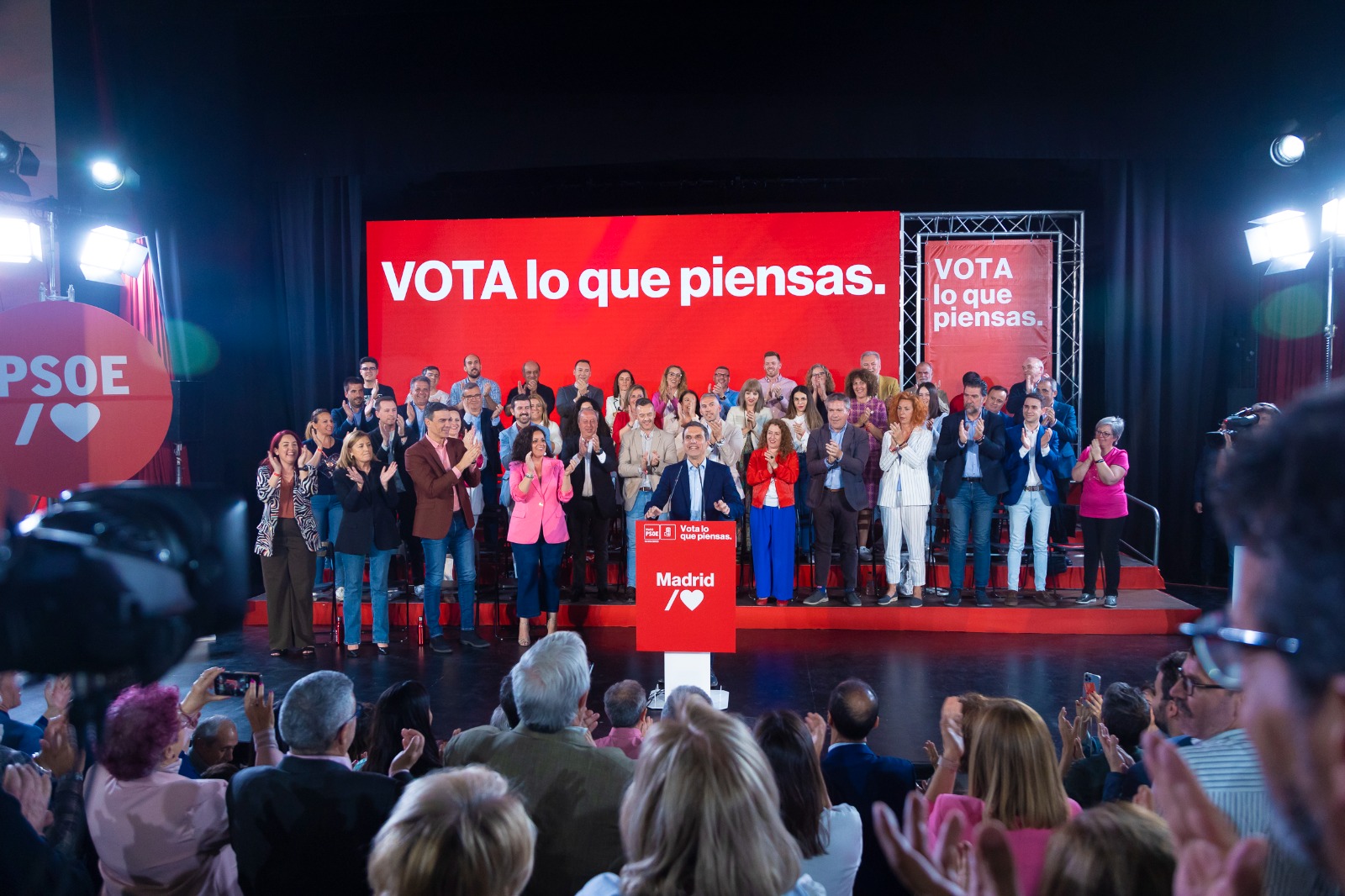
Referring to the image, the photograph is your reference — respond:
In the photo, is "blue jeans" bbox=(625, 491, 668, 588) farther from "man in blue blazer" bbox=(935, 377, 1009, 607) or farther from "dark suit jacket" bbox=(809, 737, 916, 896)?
"dark suit jacket" bbox=(809, 737, 916, 896)

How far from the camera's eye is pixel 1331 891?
86 cm

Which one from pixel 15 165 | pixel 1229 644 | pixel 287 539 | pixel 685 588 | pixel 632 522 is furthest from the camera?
pixel 632 522

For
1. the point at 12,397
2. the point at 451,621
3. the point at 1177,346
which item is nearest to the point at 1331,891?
A: the point at 12,397

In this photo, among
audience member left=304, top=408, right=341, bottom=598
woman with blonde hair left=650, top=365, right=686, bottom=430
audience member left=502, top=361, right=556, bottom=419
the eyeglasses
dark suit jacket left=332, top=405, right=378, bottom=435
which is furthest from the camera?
woman with blonde hair left=650, top=365, right=686, bottom=430

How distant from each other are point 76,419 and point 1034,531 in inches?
248

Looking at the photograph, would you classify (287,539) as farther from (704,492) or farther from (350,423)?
(704,492)

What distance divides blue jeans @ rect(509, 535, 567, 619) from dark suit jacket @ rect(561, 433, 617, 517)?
2.22 ft

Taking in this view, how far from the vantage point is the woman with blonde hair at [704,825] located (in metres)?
1.41

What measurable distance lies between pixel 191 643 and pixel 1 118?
26.8ft

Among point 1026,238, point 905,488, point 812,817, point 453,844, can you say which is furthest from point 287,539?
point 1026,238

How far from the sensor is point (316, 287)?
30.6 ft

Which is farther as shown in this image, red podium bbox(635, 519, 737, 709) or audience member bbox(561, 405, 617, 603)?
audience member bbox(561, 405, 617, 603)

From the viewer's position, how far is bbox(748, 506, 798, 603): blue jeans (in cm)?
678

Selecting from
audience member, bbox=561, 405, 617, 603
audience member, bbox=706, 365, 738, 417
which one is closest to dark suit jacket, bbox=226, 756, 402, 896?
audience member, bbox=561, 405, 617, 603
